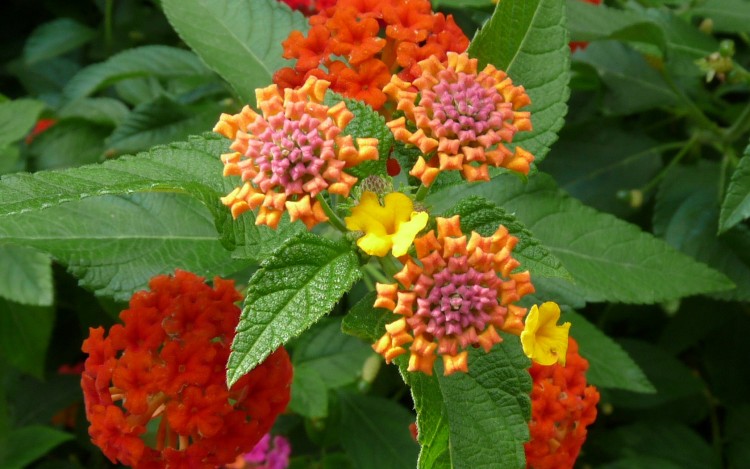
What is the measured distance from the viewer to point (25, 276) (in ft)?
4.55

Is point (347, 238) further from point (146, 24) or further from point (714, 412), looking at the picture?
point (146, 24)

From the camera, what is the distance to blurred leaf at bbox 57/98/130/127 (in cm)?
169

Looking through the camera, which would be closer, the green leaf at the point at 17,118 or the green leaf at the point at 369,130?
the green leaf at the point at 369,130

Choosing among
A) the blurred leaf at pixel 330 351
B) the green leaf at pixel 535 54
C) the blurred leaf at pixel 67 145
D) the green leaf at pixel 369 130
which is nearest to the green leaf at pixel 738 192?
the green leaf at pixel 535 54

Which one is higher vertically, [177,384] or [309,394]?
[177,384]

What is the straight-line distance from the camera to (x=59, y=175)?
0.85 meters

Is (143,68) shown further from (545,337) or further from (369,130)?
(545,337)

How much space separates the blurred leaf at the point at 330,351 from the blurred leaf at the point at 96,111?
0.61m

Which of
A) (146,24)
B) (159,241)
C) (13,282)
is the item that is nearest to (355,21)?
(159,241)

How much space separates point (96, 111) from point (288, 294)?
1.07m

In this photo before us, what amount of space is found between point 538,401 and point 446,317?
12.4 inches

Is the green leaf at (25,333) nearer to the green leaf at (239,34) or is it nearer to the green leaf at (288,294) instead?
the green leaf at (239,34)

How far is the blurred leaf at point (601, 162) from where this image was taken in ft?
5.34

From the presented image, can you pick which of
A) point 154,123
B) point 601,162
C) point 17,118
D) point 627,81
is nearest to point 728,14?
point 627,81
